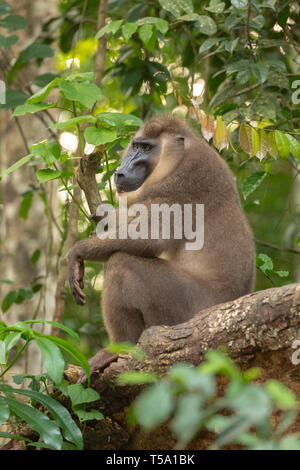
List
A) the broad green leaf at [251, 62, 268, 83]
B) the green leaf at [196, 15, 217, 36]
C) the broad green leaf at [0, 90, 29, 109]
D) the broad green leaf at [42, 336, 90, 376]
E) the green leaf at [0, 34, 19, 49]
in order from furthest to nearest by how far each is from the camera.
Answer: the broad green leaf at [0, 90, 29, 109], the green leaf at [0, 34, 19, 49], the green leaf at [196, 15, 217, 36], the broad green leaf at [251, 62, 268, 83], the broad green leaf at [42, 336, 90, 376]

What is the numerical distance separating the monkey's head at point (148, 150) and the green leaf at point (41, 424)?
1875mm

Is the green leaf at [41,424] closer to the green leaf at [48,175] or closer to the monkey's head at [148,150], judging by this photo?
the green leaf at [48,175]

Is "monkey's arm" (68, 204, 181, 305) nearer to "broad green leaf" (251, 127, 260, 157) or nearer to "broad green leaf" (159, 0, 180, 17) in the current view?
"broad green leaf" (251, 127, 260, 157)

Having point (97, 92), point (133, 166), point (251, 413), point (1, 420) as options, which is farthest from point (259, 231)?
point (251, 413)

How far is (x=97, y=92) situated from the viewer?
12.6ft

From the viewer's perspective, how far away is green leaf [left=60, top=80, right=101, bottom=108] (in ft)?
12.3

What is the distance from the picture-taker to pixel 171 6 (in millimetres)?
5066

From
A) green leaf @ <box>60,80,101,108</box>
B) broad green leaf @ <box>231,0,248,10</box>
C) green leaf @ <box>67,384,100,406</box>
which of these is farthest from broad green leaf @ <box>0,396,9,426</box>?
broad green leaf @ <box>231,0,248,10</box>

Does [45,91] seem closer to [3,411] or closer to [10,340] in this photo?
[10,340]

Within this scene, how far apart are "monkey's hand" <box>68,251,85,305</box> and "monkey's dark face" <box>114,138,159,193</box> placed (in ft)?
2.19

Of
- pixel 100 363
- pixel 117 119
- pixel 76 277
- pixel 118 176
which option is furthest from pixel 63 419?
pixel 117 119

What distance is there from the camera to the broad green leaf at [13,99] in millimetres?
6215
